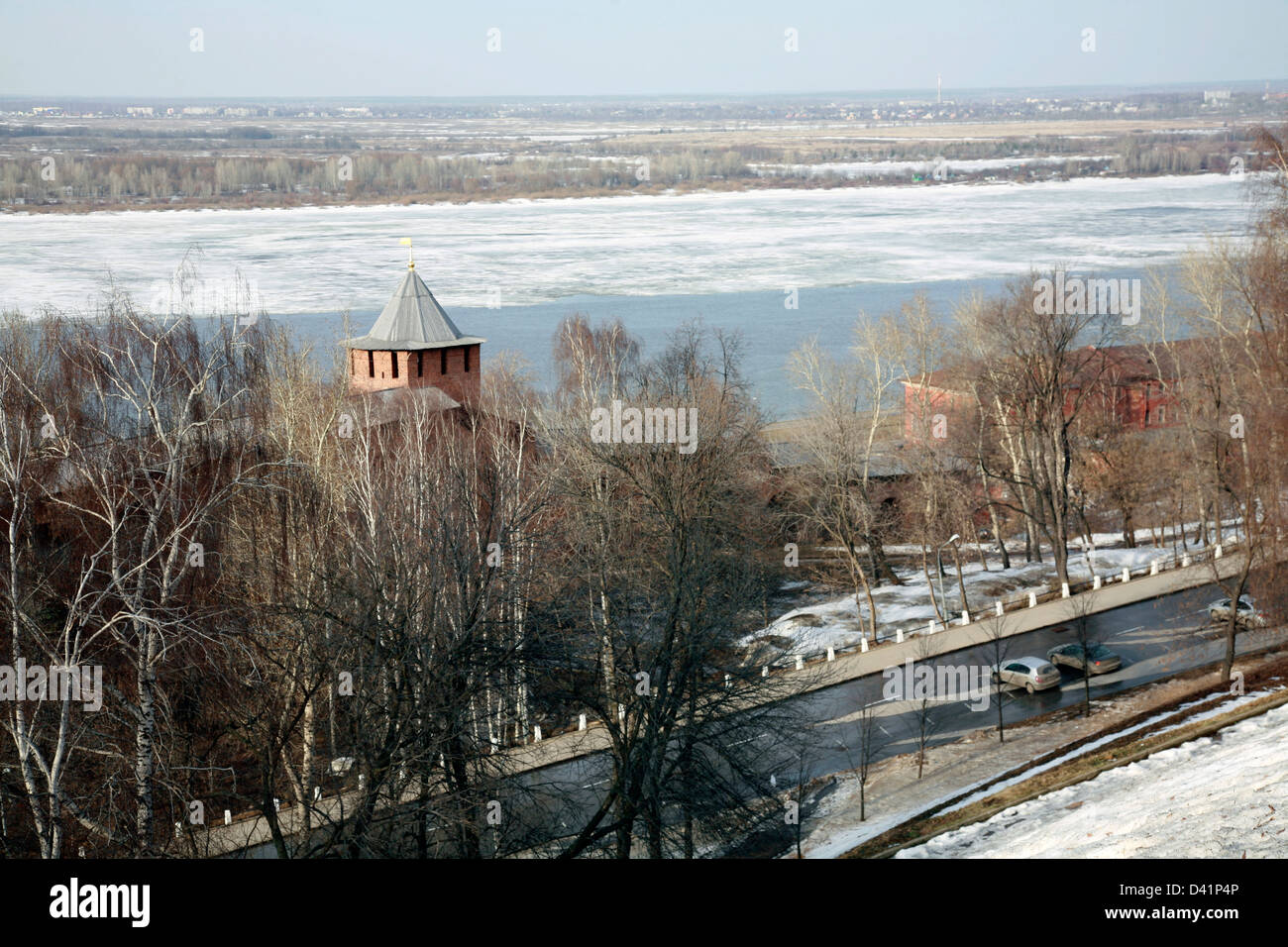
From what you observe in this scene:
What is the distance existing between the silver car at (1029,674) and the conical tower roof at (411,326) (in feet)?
40.3

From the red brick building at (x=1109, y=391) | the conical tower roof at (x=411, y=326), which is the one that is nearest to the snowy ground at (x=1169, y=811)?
the conical tower roof at (x=411, y=326)

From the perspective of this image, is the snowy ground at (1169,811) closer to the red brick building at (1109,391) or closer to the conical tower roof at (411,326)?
the conical tower roof at (411,326)

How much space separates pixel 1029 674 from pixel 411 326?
13.7 m

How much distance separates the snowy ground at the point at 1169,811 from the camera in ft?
27.6

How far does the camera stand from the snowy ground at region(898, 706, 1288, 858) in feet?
27.6

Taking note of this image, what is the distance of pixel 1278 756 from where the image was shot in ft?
35.1

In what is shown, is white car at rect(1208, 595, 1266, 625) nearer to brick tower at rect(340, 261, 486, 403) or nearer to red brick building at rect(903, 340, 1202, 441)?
red brick building at rect(903, 340, 1202, 441)

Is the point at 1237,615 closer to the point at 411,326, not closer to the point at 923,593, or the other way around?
the point at 923,593

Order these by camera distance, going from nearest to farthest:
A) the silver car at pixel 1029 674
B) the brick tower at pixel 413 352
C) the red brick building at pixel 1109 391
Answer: the silver car at pixel 1029 674
the brick tower at pixel 413 352
the red brick building at pixel 1109 391

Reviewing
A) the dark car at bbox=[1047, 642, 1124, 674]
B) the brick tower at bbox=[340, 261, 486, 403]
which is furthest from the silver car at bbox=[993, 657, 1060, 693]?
the brick tower at bbox=[340, 261, 486, 403]

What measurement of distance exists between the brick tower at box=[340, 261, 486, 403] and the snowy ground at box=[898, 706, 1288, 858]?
49.5 feet

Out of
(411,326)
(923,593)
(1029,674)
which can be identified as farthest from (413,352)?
(1029,674)

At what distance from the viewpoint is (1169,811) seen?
31.8 feet
